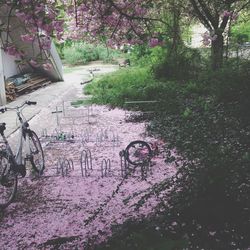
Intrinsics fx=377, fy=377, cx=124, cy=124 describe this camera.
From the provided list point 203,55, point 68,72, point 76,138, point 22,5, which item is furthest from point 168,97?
point 68,72

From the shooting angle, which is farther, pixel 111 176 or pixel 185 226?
pixel 111 176

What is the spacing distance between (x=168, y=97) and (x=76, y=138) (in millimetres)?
3123

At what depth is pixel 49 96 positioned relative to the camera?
14.2 meters

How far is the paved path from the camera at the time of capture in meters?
10.9

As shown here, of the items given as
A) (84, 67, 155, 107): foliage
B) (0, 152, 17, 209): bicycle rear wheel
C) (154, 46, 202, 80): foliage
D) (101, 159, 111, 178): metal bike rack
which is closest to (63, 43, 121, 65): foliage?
(84, 67, 155, 107): foliage

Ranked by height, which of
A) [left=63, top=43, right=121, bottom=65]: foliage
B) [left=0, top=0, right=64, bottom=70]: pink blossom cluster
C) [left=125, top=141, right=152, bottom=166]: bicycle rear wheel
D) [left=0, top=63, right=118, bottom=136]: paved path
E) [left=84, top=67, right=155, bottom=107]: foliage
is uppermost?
[left=0, top=0, right=64, bottom=70]: pink blossom cluster

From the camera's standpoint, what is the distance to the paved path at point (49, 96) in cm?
1091

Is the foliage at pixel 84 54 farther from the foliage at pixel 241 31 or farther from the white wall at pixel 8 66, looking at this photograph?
the white wall at pixel 8 66

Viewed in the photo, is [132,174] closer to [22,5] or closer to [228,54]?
[22,5]

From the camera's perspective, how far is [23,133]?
625 centimetres

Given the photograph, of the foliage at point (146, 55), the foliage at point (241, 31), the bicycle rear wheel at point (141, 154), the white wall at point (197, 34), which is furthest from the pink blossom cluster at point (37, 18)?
the white wall at point (197, 34)

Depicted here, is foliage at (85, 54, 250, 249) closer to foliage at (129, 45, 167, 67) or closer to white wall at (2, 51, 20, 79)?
foliage at (129, 45, 167, 67)

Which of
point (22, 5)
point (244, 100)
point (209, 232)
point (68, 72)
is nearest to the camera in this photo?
point (209, 232)

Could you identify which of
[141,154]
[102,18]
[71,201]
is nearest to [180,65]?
[141,154]
